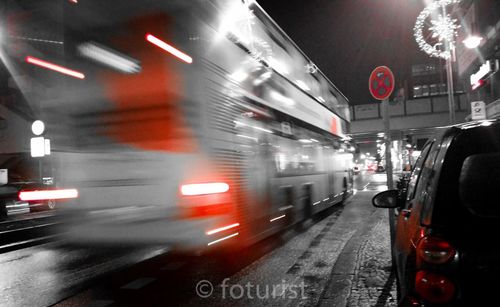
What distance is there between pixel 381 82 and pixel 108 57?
14.0 ft

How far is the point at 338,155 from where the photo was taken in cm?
1490

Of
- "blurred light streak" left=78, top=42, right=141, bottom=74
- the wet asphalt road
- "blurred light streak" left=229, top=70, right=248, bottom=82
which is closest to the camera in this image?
the wet asphalt road

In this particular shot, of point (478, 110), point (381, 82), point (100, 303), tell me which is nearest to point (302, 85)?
point (381, 82)

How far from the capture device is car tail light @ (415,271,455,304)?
6.60 feet

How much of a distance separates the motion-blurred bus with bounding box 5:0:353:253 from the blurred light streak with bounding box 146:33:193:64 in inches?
0.5

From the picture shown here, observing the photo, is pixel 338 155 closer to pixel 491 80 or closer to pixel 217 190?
pixel 217 190

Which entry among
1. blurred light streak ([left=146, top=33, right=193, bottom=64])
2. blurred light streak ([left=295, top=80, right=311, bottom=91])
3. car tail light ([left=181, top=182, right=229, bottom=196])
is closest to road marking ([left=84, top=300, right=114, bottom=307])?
car tail light ([left=181, top=182, right=229, bottom=196])

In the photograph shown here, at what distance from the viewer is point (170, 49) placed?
5.65m

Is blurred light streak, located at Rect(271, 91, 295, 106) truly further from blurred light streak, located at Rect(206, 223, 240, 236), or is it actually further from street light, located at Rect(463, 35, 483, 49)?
street light, located at Rect(463, 35, 483, 49)

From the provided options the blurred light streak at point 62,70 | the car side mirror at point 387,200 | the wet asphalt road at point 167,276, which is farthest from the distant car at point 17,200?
the car side mirror at point 387,200

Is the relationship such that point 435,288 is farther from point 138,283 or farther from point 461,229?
point 138,283

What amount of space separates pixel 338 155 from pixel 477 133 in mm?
12712

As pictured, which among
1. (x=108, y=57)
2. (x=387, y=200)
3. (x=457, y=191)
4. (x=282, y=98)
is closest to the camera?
(x=457, y=191)

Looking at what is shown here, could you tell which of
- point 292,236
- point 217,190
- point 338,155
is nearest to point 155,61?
point 217,190
